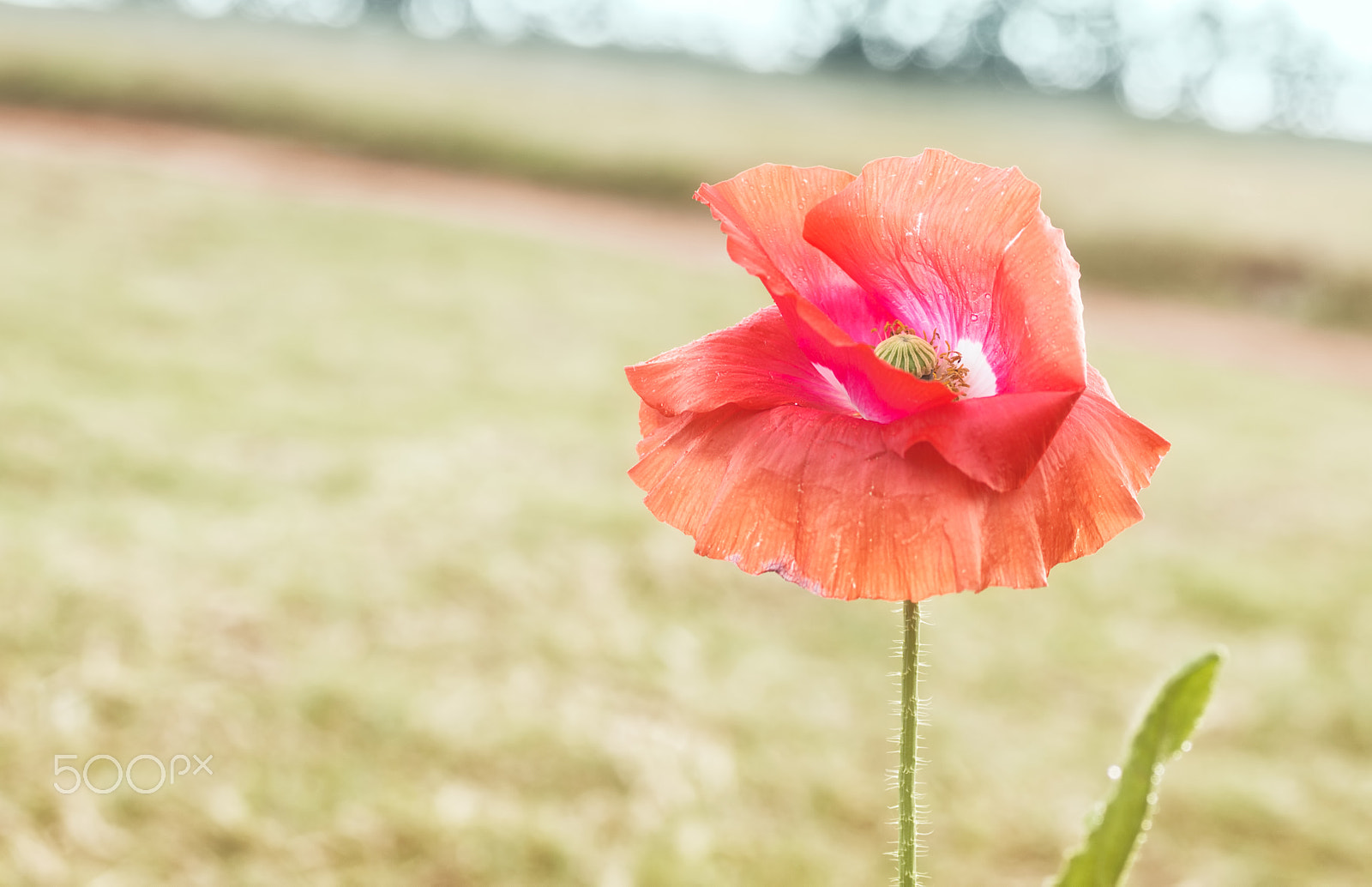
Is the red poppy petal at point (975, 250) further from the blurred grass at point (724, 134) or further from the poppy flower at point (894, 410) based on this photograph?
the blurred grass at point (724, 134)

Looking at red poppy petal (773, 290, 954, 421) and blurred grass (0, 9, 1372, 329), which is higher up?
blurred grass (0, 9, 1372, 329)

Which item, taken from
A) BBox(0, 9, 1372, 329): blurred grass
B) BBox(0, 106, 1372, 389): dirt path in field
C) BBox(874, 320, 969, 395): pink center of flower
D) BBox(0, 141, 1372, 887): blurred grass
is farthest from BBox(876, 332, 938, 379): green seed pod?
BBox(0, 9, 1372, 329): blurred grass

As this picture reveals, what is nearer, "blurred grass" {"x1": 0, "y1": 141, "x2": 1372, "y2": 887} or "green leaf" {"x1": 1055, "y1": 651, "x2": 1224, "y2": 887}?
"green leaf" {"x1": 1055, "y1": 651, "x2": 1224, "y2": 887}

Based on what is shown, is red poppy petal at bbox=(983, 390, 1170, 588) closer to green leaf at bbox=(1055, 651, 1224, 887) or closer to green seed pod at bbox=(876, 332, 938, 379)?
green seed pod at bbox=(876, 332, 938, 379)

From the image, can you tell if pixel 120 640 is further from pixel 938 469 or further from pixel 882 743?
pixel 938 469

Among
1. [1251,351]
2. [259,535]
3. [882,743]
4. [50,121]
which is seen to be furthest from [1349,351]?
[50,121]

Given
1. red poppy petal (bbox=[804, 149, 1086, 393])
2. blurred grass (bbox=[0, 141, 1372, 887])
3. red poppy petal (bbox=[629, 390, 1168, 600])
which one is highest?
red poppy petal (bbox=[804, 149, 1086, 393])

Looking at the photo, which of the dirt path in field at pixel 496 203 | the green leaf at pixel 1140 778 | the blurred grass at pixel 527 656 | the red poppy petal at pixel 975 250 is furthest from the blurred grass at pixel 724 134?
the red poppy petal at pixel 975 250

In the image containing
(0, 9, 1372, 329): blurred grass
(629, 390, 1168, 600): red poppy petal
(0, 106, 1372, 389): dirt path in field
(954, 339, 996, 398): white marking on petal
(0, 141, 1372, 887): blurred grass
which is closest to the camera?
(629, 390, 1168, 600): red poppy petal
